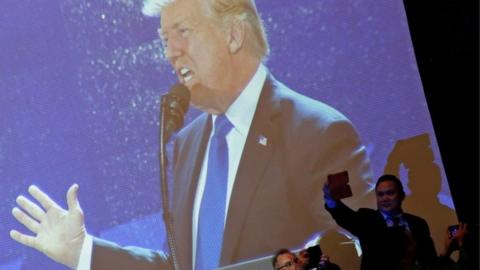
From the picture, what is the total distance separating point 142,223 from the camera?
421cm

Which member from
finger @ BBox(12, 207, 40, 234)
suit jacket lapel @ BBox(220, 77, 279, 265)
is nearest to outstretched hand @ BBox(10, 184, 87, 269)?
finger @ BBox(12, 207, 40, 234)

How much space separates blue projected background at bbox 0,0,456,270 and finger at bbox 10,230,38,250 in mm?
38

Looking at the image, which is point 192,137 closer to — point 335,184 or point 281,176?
point 281,176

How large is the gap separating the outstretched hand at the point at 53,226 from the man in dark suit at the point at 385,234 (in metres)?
1.20

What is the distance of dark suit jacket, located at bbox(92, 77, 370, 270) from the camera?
4.16 m

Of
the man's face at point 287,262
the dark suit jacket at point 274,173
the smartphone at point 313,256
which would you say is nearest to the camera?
the man's face at point 287,262

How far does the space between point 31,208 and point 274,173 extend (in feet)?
3.84

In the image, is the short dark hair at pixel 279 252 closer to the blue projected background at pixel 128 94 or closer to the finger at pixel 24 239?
the blue projected background at pixel 128 94

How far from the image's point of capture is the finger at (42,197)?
4230mm

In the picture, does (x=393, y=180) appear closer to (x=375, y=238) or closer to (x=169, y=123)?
(x=375, y=238)

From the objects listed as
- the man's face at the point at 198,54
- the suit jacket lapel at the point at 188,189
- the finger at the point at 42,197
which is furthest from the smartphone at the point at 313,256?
the finger at the point at 42,197

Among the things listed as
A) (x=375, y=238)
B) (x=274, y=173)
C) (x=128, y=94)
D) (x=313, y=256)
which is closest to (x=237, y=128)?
(x=274, y=173)

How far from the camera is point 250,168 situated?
423cm

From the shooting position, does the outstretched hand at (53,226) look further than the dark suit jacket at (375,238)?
Yes
